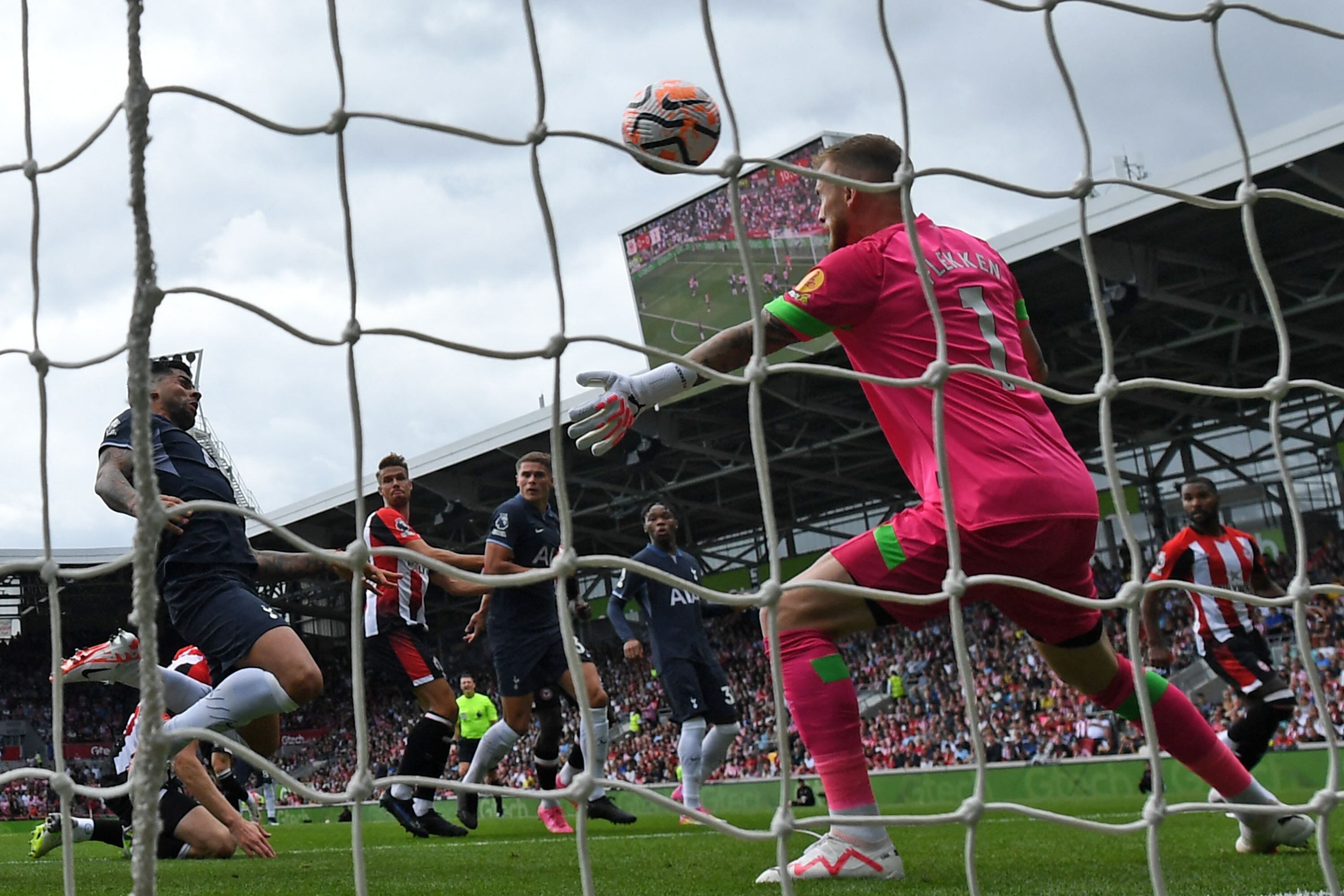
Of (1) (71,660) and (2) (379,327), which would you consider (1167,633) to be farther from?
(2) (379,327)

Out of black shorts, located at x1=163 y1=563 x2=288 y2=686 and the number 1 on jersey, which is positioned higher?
the number 1 on jersey

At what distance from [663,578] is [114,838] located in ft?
14.4

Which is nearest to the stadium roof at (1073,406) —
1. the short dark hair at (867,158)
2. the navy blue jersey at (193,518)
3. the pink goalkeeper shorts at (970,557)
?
the short dark hair at (867,158)

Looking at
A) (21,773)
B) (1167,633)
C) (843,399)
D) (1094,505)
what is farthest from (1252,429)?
(21,773)

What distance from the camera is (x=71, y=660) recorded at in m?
4.71

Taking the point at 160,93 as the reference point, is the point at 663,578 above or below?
below

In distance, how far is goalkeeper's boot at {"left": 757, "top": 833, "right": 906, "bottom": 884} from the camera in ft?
9.32

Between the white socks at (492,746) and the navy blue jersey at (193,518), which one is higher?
the navy blue jersey at (193,518)

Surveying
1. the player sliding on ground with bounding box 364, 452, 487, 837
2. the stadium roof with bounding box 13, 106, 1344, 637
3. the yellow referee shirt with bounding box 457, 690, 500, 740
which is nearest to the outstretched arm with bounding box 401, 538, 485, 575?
the player sliding on ground with bounding box 364, 452, 487, 837

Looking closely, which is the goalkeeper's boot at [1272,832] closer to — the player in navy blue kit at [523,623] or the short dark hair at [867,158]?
the short dark hair at [867,158]

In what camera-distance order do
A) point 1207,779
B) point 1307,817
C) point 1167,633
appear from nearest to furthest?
point 1207,779, point 1307,817, point 1167,633

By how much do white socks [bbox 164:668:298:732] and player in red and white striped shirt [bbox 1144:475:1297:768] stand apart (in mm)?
3514

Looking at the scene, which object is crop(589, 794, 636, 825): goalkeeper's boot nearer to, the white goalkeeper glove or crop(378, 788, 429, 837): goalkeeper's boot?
crop(378, 788, 429, 837): goalkeeper's boot

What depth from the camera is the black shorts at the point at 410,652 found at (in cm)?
619
